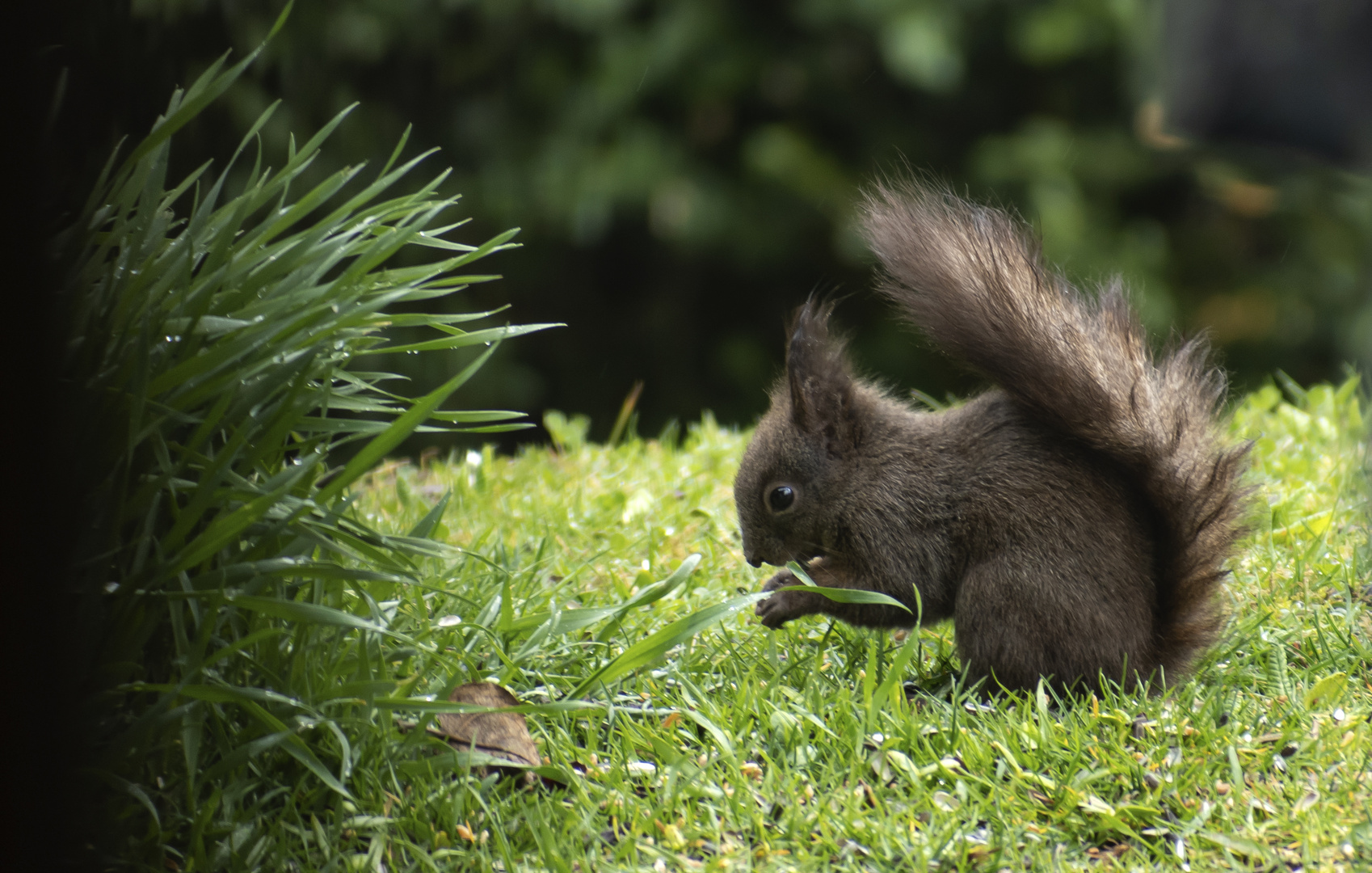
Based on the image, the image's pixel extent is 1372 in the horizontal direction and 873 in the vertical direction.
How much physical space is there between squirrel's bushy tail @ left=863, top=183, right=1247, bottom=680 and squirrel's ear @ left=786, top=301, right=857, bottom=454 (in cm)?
22

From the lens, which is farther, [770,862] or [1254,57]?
[770,862]

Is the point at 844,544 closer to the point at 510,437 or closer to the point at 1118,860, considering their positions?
the point at 1118,860

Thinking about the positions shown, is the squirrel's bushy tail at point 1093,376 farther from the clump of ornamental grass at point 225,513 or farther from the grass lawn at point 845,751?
the clump of ornamental grass at point 225,513

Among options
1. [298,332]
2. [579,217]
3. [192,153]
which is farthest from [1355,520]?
[192,153]

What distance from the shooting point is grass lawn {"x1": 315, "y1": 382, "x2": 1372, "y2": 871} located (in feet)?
5.54

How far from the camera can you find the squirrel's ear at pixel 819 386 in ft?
8.07

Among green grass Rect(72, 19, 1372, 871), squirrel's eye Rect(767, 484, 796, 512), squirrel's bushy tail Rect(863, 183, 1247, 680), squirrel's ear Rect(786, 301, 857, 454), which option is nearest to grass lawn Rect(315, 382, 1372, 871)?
green grass Rect(72, 19, 1372, 871)

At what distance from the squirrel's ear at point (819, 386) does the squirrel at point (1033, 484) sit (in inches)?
0.9

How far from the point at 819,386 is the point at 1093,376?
0.55 m

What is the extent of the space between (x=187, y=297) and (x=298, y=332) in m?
0.17

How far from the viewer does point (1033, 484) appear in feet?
7.28

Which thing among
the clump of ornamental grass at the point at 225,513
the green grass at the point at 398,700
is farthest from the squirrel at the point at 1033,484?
the clump of ornamental grass at the point at 225,513

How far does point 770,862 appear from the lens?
1.66 metres

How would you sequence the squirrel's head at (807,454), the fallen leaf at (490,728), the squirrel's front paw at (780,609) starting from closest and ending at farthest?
1. the fallen leaf at (490,728)
2. the squirrel's front paw at (780,609)
3. the squirrel's head at (807,454)
